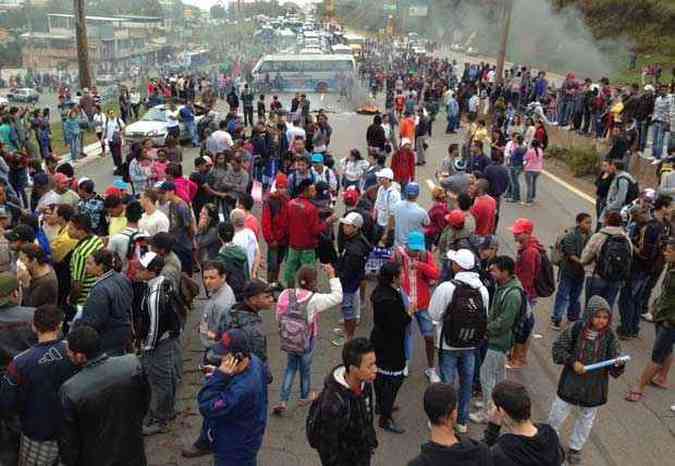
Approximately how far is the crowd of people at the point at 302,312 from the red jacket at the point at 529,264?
16mm

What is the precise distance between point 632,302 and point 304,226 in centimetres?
408

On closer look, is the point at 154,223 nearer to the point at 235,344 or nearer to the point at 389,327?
the point at 389,327

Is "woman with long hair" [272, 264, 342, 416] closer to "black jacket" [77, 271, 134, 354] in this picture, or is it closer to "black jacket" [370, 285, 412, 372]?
"black jacket" [370, 285, 412, 372]

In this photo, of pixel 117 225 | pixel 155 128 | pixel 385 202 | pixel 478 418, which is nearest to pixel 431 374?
pixel 478 418

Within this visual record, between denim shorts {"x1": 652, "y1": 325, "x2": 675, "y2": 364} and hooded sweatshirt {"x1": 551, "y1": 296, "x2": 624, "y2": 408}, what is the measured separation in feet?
4.62

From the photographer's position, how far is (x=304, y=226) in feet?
26.2

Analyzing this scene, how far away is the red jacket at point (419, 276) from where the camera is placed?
20.8 ft

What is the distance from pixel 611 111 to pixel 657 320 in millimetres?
13454

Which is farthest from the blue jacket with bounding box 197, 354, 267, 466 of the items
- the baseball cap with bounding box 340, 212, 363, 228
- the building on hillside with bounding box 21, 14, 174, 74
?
the building on hillside with bounding box 21, 14, 174, 74

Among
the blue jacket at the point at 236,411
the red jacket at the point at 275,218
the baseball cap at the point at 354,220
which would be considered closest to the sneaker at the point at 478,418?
the baseball cap at the point at 354,220

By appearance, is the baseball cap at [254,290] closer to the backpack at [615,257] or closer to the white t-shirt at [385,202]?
the backpack at [615,257]

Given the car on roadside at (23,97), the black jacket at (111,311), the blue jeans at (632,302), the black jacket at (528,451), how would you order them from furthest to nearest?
1. the car on roadside at (23,97)
2. the blue jeans at (632,302)
3. the black jacket at (111,311)
4. the black jacket at (528,451)

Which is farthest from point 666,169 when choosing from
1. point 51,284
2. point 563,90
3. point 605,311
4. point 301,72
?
point 301,72

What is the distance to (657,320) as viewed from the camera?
6227 millimetres
